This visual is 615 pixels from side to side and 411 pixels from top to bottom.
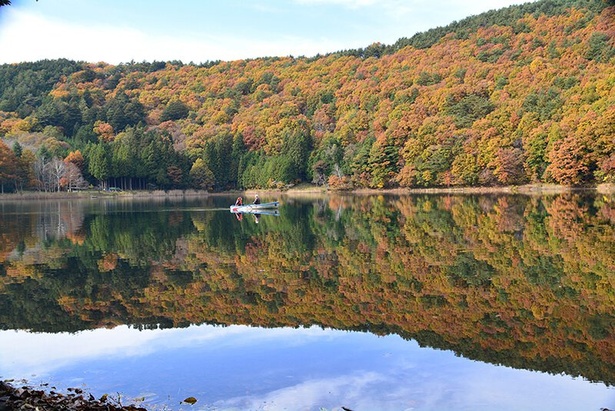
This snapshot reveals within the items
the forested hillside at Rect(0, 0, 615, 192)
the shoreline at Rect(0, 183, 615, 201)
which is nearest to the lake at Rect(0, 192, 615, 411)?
the shoreline at Rect(0, 183, 615, 201)

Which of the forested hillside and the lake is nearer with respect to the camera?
the lake

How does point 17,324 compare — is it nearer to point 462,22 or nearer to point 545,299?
point 545,299

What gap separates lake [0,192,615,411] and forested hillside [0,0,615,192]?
52627 millimetres

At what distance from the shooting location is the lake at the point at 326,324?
7418mm

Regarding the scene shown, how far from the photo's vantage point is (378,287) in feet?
43.9

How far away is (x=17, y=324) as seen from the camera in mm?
11164

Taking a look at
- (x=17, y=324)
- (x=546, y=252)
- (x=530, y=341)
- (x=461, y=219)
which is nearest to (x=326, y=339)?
(x=530, y=341)

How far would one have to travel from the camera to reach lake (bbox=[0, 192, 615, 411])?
7.42m

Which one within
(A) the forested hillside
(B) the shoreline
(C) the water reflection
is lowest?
(B) the shoreline

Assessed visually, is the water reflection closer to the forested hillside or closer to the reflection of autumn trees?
the reflection of autumn trees

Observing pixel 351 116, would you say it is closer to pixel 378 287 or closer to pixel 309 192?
pixel 309 192

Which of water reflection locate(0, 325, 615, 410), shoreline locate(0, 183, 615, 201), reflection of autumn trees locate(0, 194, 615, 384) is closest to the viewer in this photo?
water reflection locate(0, 325, 615, 410)

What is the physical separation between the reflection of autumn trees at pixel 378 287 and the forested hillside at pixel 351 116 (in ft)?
160

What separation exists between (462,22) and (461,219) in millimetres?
116162
